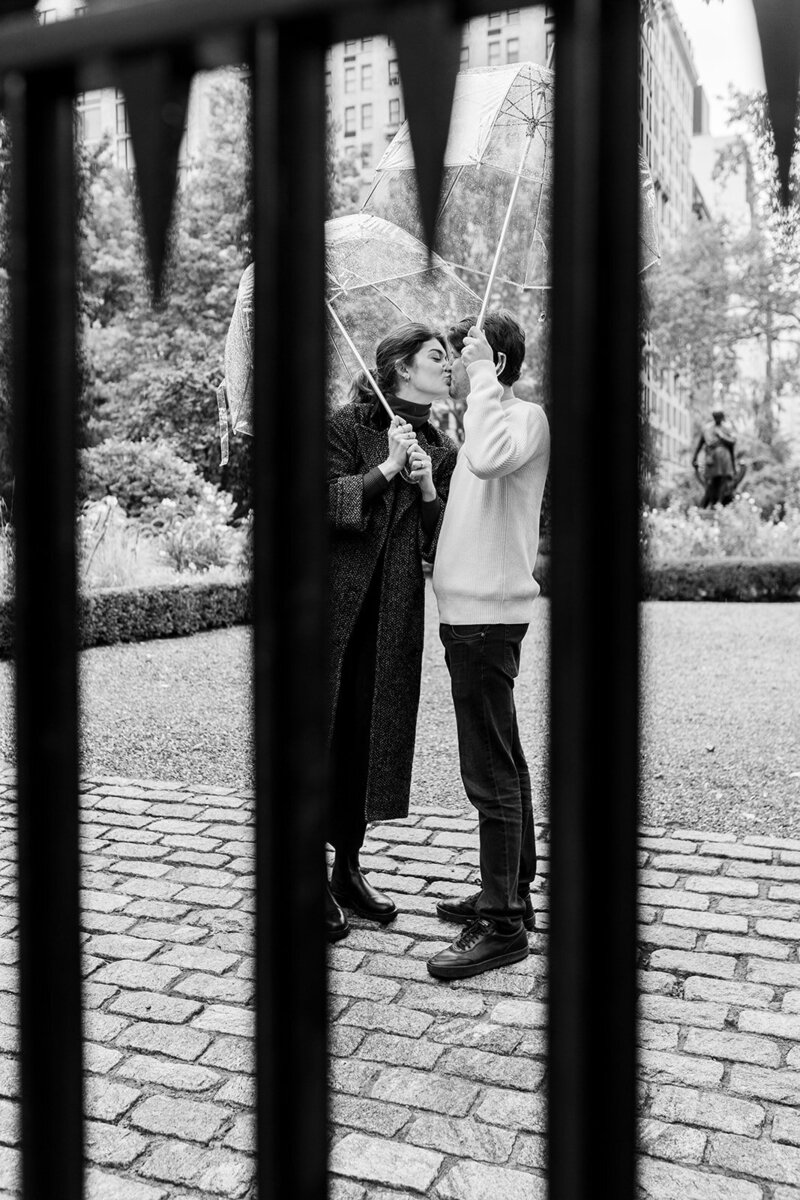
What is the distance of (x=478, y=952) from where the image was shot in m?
3.21

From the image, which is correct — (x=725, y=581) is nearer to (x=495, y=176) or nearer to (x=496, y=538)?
(x=495, y=176)

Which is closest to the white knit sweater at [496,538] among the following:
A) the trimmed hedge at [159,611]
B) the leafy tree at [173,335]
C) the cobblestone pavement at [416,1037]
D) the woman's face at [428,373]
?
the woman's face at [428,373]

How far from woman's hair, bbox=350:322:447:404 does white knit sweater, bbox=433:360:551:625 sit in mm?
395

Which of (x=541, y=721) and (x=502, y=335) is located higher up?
(x=502, y=335)

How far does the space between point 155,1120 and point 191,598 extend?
9.15 metres

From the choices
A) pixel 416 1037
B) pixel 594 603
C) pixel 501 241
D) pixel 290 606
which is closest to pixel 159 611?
pixel 501 241

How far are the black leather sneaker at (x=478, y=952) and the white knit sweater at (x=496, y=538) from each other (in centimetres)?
90

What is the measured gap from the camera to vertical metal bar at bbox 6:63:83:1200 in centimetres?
90

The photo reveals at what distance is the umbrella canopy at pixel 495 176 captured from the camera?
3311mm

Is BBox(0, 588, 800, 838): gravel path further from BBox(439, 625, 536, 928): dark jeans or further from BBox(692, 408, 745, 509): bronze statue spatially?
BBox(692, 408, 745, 509): bronze statue

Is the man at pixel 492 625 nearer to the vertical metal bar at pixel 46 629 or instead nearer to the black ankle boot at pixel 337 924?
the black ankle boot at pixel 337 924

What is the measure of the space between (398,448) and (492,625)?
0.64 metres

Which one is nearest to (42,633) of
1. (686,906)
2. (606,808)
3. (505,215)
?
(606,808)

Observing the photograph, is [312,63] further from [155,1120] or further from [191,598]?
[191,598]
